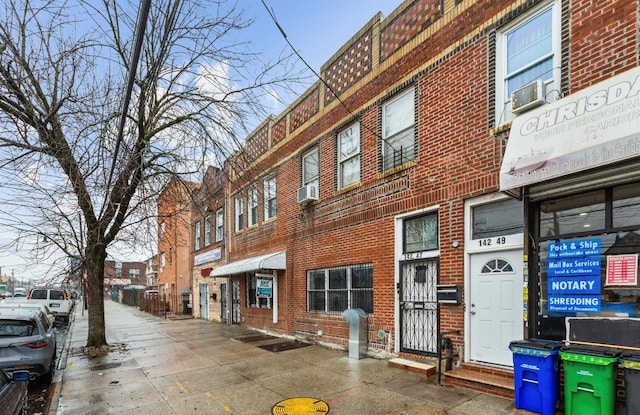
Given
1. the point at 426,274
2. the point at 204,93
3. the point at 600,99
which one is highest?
the point at 204,93

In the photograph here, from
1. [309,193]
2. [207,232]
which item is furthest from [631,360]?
[207,232]

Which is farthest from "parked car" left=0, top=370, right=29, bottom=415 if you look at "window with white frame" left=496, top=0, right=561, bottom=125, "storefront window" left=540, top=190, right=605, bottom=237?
"window with white frame" left=496, top=0, right=561, bottom=125

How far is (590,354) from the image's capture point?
14.8 ft

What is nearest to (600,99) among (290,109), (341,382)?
(341,382)

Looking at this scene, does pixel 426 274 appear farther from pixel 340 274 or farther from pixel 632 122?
pixel 632 122

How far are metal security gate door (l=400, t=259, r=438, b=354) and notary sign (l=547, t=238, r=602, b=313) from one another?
2.29m

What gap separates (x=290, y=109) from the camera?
44.3ft

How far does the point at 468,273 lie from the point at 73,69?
882cm

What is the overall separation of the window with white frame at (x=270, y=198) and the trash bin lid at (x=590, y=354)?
1047cm

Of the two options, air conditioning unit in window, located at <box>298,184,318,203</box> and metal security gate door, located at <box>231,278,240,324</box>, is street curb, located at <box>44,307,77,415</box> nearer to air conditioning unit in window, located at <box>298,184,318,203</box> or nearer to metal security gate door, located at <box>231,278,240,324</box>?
air conditioning unit in window, located at <box>298,184,318,203</box>

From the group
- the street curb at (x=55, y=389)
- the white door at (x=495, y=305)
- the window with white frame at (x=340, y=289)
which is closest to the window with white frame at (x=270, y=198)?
the window with white frame at (x=340, y=289)

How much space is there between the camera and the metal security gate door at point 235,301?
1703 centimetres

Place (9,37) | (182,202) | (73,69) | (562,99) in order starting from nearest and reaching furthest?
1. (562,99)
2. (9,37)
3. (73,69)
4. (182,202)

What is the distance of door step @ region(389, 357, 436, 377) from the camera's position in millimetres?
6969
